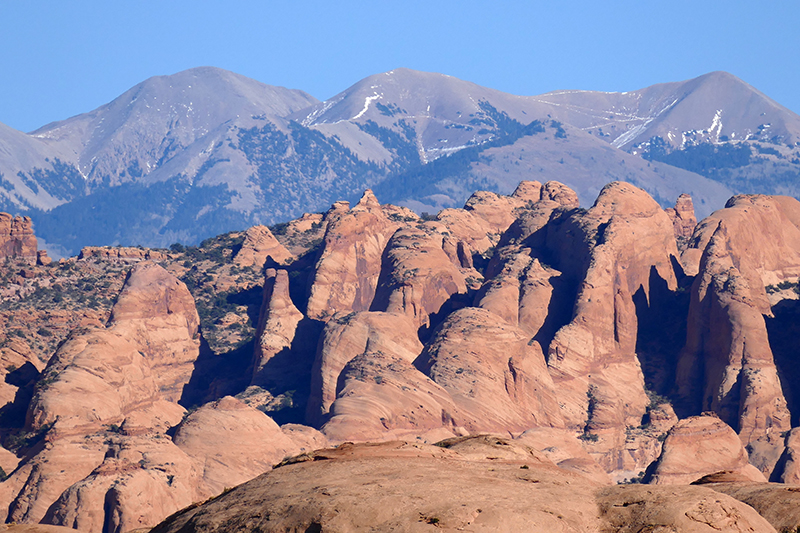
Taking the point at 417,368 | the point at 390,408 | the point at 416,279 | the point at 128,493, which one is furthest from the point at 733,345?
the point at 128,493

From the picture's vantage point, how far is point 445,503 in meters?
32.4

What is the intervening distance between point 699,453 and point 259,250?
7306cm

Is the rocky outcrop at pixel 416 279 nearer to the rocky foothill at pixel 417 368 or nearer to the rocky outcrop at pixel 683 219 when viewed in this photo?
the rocky foothill at pixel 417 368

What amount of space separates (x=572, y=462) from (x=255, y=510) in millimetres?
45052

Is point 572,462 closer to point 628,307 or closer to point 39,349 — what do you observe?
point 628,307

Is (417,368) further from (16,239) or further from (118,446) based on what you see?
(16,239)

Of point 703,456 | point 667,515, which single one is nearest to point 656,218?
point 703,456

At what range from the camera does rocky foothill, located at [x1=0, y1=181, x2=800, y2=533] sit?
1630 inches

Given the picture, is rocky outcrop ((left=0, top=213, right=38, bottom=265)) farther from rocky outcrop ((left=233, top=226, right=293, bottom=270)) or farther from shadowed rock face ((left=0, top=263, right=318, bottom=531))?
shadowed rock face ((left=0, top=263, right=318, bottom=531))

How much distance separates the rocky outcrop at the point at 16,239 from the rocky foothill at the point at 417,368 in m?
0.24

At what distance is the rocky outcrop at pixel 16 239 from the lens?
13212 centimetres

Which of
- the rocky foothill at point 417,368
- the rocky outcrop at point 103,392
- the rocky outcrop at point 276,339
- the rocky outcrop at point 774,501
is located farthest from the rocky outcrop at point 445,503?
the rocky outcrop at point 276,339

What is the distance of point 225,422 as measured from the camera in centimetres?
7694

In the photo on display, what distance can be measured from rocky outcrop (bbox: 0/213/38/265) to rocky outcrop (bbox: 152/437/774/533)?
329ft
